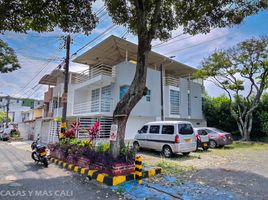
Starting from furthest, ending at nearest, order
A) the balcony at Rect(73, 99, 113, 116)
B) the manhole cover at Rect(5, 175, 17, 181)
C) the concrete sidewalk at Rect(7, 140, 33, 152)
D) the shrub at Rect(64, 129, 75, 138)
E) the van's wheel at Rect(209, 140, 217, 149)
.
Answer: the concrete sidewalk at Rect(7, 140, 33, 152) → the balcony at Rect(73, 99, 113, 116) → the van's wheel at Rect(209, 140, 217, 149) → the shrub at Rect(64, 129, 75, 138) → the manhole cover at Rect(5, 175, 17, 181)

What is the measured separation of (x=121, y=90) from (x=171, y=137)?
727 cm

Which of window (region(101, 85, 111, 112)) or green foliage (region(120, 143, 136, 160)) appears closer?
green foliage (region(120, 143, 136, 160))

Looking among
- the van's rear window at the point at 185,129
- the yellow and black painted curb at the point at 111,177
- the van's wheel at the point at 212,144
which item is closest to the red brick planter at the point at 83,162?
the yellow and black painted curb at the point at 111,177

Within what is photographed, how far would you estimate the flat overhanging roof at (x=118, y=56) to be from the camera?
16.7 meters

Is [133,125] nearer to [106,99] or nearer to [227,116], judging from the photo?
[106,99]

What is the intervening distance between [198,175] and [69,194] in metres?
4.63

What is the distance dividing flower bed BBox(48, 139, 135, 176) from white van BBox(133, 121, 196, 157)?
3003mm

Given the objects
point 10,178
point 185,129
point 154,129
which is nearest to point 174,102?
point 154,129

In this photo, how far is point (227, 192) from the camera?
5555 millimetres

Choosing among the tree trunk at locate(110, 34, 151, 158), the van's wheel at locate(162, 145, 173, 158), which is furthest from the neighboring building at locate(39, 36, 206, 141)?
the tree trunk at locate(110, 34, 151, 158)

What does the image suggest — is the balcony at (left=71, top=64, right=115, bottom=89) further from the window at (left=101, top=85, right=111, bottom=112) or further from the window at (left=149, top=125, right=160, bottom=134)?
the window at (left=149, top=125, right=160, bottom=134)

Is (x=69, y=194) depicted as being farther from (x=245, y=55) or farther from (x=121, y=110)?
(x=245, y=55)

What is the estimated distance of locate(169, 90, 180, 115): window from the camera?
2052 centimetres

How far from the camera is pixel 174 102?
68.8 ft
